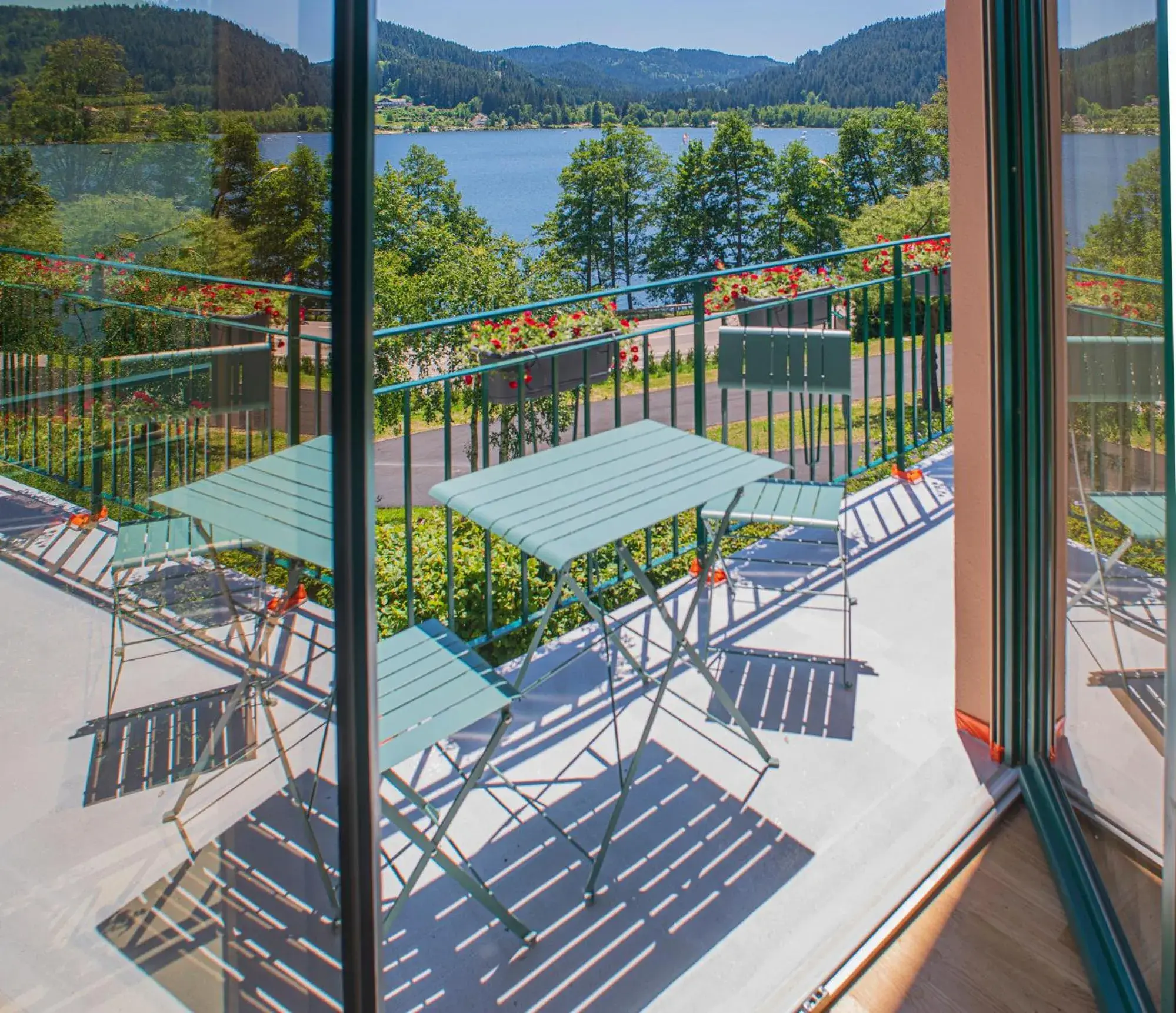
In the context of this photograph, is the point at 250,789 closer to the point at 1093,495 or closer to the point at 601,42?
the point at 1093,495

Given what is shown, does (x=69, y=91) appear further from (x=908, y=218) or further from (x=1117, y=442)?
(x=908, y=218)

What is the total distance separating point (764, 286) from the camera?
5633 millimetres

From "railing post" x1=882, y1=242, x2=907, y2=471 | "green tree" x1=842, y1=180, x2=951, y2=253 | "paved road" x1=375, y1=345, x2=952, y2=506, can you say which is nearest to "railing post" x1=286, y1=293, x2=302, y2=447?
"railing post" x1=882, y1=242, x2=907, y2=471

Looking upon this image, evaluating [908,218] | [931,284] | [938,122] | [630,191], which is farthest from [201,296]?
[630,191]

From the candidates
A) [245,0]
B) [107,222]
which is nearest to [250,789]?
[107,222]

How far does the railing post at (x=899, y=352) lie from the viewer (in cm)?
423

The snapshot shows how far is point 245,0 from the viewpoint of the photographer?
93 cm

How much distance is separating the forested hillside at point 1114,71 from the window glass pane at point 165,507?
96 centimetres

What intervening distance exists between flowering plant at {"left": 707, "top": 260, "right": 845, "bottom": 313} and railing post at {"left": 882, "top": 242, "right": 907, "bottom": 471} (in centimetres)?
89

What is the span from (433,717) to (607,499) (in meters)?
0.64

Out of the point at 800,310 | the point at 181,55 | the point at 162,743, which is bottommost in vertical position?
the point at 162,743

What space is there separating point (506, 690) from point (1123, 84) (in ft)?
4.59

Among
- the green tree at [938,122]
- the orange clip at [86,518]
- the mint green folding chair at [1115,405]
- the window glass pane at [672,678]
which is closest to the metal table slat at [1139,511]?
the mint green folding chair at [1115,405]

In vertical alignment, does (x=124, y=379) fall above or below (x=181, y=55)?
below
